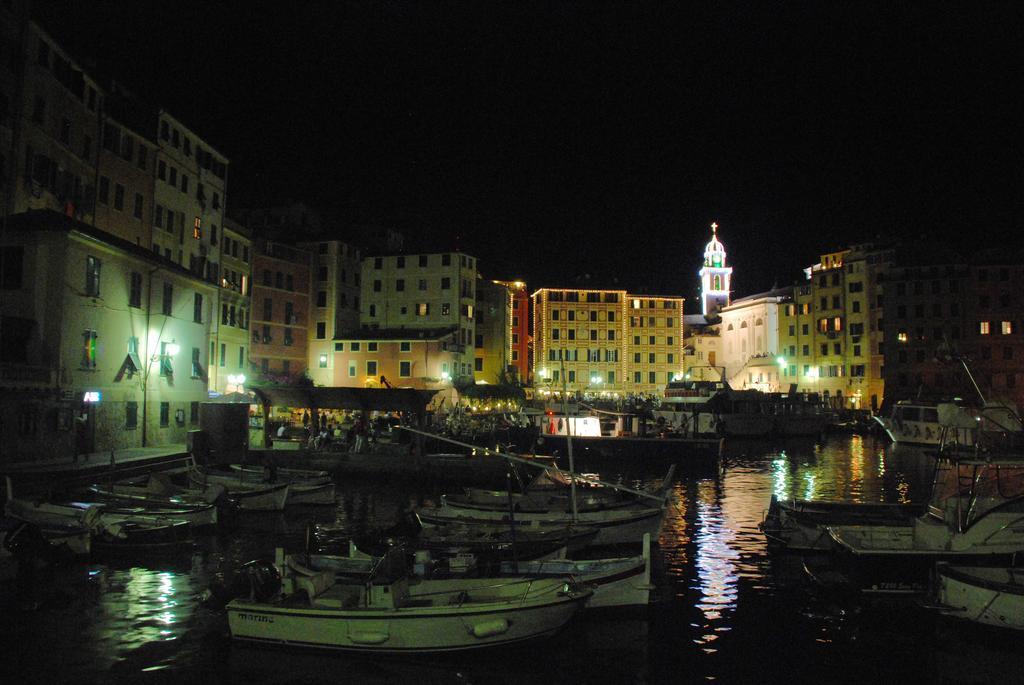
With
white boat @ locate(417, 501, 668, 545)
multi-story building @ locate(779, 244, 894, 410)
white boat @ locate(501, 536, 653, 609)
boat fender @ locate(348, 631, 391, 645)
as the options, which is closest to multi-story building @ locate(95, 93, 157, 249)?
white boat @ locate(417, 501, 668, 545)

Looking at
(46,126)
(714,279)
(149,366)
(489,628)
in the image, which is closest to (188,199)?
(46,126)

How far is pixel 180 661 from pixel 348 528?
13.9m

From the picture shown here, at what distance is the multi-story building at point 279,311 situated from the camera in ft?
227

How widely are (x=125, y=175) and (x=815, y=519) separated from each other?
1726 inches

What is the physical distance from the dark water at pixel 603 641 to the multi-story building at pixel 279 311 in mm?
48334

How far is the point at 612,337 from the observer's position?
11712cm

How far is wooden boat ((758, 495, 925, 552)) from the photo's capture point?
23672 millimetres

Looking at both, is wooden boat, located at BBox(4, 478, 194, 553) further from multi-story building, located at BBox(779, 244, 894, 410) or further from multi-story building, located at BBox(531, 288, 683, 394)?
multi-story building, located at BBox(531, 288, 683, 394)

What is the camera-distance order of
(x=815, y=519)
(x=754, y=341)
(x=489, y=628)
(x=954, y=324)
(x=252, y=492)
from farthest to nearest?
(x=754, y=341) → (x=954, y=324) → (x=252, y=492) → (x=815, y=519) → (x=489, y=628)

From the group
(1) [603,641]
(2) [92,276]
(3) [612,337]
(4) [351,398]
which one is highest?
(3) [612,337]

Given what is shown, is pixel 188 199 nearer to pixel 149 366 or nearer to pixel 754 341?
pixel 149 366

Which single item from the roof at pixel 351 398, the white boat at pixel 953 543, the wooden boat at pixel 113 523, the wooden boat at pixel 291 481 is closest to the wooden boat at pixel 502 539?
the white boat at pixel 953 543

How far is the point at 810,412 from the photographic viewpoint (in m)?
81.6

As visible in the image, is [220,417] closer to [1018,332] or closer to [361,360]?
[361,360]
